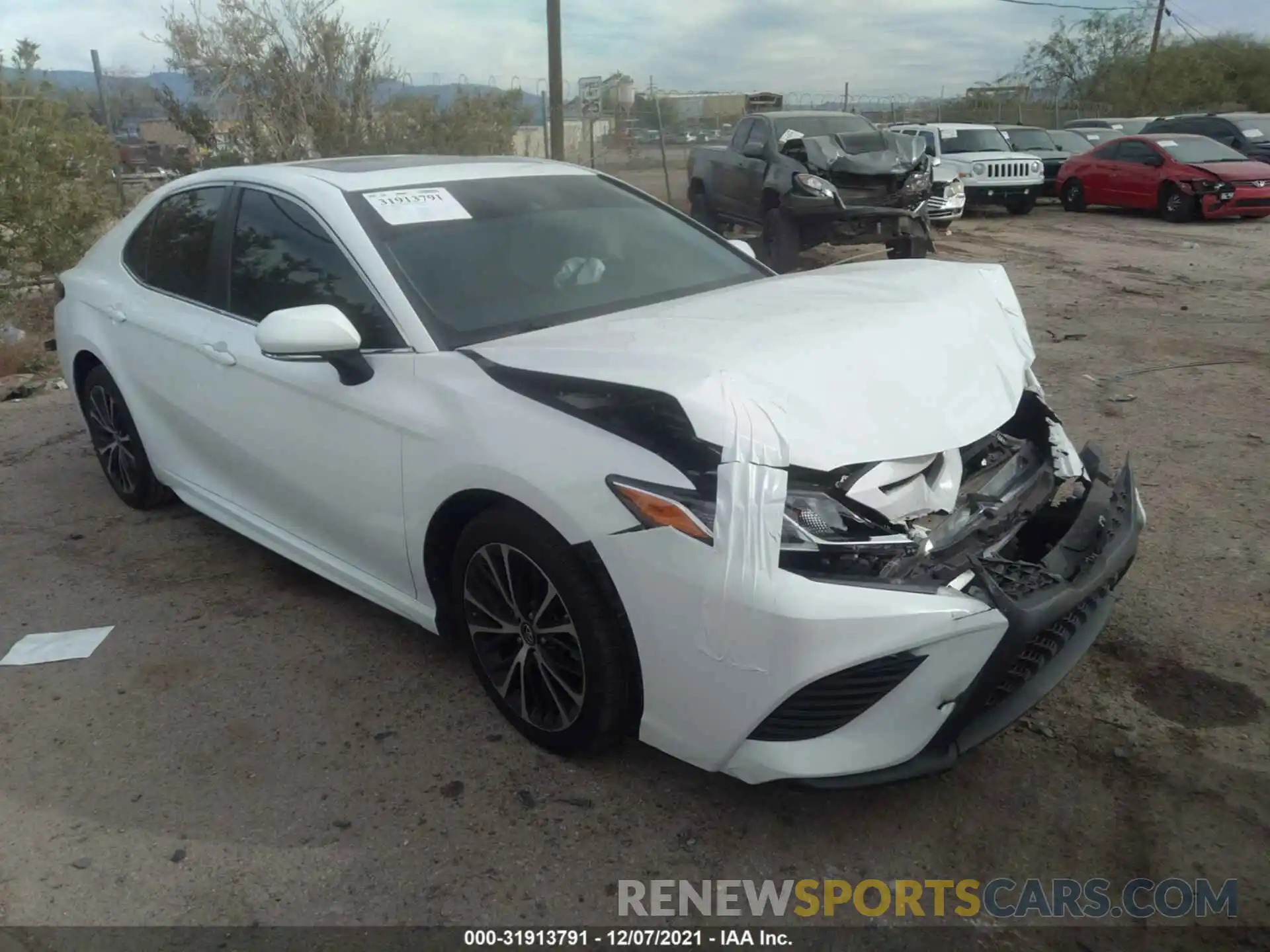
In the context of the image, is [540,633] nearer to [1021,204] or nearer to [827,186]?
[827,186]

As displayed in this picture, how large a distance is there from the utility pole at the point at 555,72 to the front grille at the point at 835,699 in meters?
12.7

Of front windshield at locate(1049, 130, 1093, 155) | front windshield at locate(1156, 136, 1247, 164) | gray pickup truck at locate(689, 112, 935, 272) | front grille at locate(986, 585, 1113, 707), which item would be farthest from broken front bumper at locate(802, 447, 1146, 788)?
front windshield at locate(1049, 130, 1093, 155)

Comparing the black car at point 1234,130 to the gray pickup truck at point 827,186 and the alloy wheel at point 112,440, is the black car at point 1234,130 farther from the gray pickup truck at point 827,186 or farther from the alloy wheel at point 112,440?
the alloy wheel at point 112,440

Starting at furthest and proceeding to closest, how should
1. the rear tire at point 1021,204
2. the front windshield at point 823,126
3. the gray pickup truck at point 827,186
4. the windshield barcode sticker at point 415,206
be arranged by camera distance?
1. the rear tire at point 1021,204
2. the front windshield at point 823,126
3. the gray pickup truck at point 827,186
4. the windshield barcode sticker at point 415,206

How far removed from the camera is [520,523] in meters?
2.71

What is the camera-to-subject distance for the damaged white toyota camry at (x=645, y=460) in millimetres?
2340

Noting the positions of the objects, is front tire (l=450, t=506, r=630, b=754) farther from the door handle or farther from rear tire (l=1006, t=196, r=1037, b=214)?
rear tire (l=1006, t=196, r=1037, b=214)

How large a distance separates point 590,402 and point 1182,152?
1745 cm

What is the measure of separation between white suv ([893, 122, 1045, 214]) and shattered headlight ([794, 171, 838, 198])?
712 cm

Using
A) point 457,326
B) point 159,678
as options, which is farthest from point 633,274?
point 159,678

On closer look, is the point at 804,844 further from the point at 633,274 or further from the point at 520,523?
the point at 633,274

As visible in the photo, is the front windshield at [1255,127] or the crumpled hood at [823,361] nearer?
the crumpled hood at [823,361]

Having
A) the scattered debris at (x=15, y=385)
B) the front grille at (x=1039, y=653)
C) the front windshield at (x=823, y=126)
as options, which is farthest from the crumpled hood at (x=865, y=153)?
the front grille at (x=1039, y=653)

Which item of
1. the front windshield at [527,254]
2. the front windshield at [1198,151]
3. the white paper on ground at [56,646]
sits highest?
the front windshield at [1198,151]
